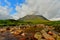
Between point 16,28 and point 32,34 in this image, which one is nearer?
point 32,34

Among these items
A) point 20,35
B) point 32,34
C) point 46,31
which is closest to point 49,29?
point 46,31

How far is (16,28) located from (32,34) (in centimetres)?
79

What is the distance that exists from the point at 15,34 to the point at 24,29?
52cm

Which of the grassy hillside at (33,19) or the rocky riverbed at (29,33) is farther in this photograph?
the grassy hillside at (33,19)

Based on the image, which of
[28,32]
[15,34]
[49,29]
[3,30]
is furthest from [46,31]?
[3,30]

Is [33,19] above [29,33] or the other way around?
above

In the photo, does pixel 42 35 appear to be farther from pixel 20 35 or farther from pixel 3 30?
pixel 3 30

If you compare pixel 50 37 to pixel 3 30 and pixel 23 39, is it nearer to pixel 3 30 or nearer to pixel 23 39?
pixel 23 39

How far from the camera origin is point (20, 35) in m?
6.38

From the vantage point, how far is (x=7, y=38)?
6.13 m

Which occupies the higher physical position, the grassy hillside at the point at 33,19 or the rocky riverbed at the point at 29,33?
the grassy hillside at the point at 33,19

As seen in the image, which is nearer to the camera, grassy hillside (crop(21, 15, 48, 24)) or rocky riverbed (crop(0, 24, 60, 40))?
rocky riverbed (crop(0, 24, 60, 40))

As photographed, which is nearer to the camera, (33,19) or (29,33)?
(29,33)

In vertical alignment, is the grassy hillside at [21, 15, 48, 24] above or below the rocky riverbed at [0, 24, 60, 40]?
above
